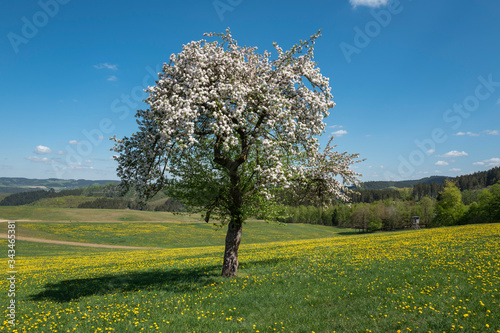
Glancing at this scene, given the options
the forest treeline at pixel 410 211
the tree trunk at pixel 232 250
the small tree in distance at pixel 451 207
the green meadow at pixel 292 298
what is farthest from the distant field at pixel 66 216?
the tree trunk at pixel 232 250

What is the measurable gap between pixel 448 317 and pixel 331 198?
34.3 feet

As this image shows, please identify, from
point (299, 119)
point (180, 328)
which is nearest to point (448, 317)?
point (180, 328)

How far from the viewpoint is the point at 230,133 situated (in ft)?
44.8

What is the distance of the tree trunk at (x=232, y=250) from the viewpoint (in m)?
16.8

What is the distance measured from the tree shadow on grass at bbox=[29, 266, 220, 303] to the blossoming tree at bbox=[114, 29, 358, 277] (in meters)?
2.29

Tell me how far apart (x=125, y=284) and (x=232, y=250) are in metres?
6.93

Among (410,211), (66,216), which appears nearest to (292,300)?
(66,216)

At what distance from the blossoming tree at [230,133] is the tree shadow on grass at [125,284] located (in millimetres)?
2288

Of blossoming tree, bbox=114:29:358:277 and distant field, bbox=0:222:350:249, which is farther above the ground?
blossoming tree, bbox=114:29:358:277

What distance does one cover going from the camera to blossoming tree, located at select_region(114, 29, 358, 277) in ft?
43.8

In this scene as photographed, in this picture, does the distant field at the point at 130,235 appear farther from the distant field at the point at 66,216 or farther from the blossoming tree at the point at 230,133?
the blossoming tree at the point at 230,133

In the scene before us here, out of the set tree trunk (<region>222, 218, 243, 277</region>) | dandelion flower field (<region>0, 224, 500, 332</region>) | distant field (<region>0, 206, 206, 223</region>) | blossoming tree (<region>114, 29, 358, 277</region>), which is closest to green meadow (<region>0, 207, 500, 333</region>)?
dandelion flower field (<region>0, 224, 500, 332</region>)

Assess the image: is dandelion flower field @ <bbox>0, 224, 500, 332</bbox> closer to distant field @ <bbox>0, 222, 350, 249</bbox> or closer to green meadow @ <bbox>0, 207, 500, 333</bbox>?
green meadow @ <bbox>0, 207, 500, 333</bbox>

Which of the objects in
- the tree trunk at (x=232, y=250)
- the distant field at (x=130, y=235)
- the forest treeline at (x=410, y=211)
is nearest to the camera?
the tree trunk at (x=232, y=250)
